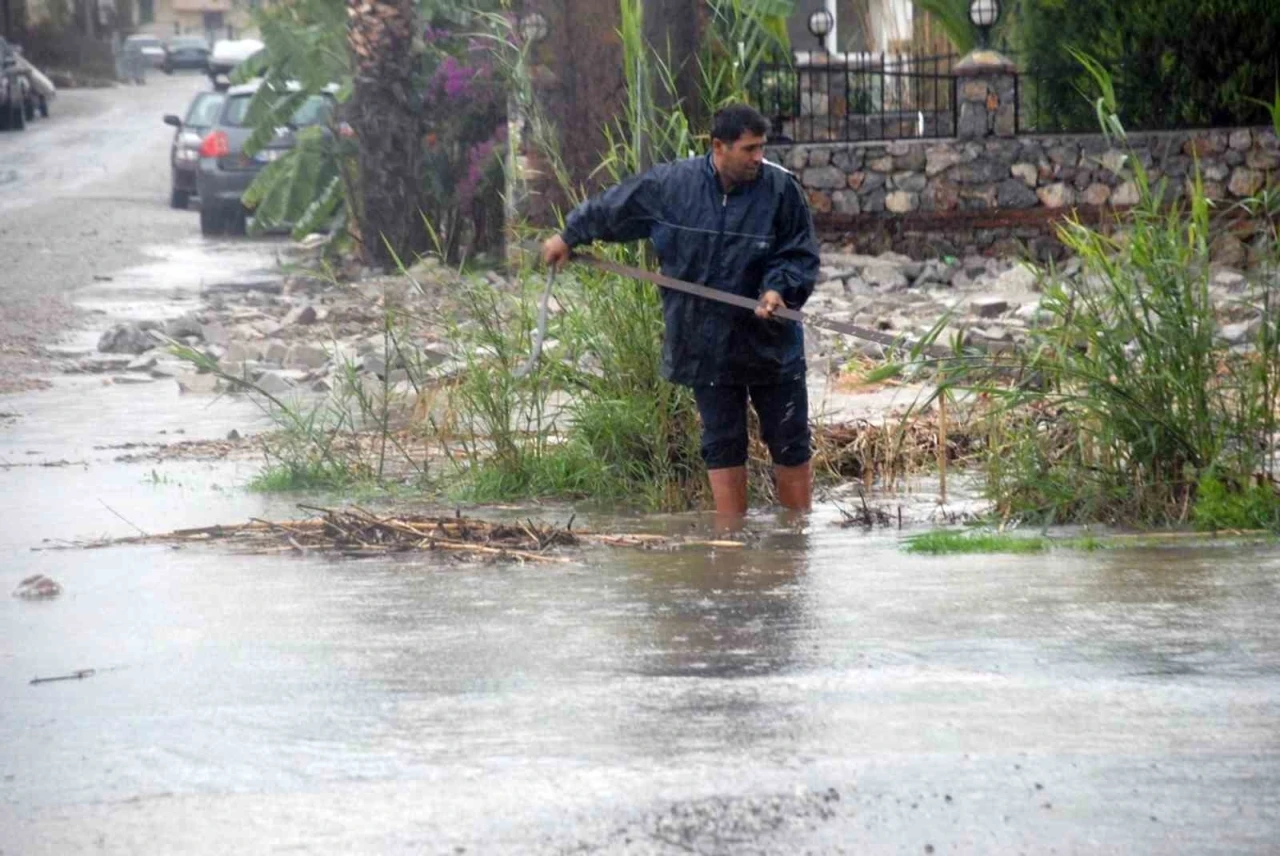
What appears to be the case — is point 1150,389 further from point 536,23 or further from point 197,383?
point 536,23

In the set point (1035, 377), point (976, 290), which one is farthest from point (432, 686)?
point (976, 290)

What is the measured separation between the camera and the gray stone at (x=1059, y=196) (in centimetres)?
1744

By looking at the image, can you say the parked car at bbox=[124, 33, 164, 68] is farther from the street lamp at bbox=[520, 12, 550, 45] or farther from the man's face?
the man's face

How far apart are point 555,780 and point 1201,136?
14343 mm

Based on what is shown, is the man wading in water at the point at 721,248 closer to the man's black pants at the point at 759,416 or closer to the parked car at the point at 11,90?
the man's black pants at the point at 759,416

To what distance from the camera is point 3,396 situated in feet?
40.5

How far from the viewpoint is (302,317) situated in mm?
15422

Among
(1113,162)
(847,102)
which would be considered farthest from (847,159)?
(1113,162)

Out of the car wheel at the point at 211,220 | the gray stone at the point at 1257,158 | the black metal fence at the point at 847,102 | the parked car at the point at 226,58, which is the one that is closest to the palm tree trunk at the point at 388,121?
the black metal fence at the point at 847,102

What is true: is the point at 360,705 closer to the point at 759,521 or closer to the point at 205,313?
the point at 759,521

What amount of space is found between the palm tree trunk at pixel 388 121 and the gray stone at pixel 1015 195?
18.3ft

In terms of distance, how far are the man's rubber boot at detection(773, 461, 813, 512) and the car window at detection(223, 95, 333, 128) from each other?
1430cm

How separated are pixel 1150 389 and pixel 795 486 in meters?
1.46

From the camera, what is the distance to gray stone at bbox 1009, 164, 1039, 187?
688 inches
